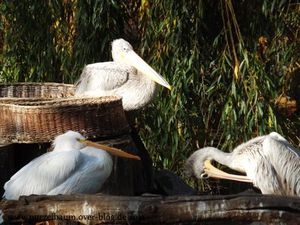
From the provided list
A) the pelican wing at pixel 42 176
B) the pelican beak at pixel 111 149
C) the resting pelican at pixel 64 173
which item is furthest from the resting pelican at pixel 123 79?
the pelican wing at pixel 42 176

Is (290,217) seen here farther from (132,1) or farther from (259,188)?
(132,1)

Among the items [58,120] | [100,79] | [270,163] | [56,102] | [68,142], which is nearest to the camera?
[68,142]

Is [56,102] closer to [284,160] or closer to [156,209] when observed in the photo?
[284,160]

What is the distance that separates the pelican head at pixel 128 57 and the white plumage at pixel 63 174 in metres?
1.61

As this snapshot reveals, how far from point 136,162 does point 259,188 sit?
2.77 ft

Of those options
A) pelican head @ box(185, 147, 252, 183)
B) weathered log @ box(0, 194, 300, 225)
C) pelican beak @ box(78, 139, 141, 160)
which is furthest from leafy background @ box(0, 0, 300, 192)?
weathered log @ box(0, 194, 300, 225)

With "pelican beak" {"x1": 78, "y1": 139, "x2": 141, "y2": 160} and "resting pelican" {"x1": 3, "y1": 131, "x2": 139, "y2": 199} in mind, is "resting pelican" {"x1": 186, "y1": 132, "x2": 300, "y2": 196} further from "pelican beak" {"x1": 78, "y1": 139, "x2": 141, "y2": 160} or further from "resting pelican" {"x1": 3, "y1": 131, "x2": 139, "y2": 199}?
"resting pelican" {"x1": 3, "y1": 131, "x2": 139, "y2": 199}

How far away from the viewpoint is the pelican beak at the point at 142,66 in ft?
19.0

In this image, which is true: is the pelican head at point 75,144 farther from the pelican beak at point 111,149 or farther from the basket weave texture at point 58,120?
the basket weave texture at point 58,120

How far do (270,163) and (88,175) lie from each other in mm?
1493

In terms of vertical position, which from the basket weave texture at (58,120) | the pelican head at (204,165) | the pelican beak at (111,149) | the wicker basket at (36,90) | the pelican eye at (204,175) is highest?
the wicker basket at (36,90)

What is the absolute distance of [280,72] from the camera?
236 inches

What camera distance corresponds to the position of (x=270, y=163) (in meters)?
5.17

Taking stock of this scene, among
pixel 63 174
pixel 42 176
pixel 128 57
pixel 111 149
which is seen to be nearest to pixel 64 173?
pixel 63 174
